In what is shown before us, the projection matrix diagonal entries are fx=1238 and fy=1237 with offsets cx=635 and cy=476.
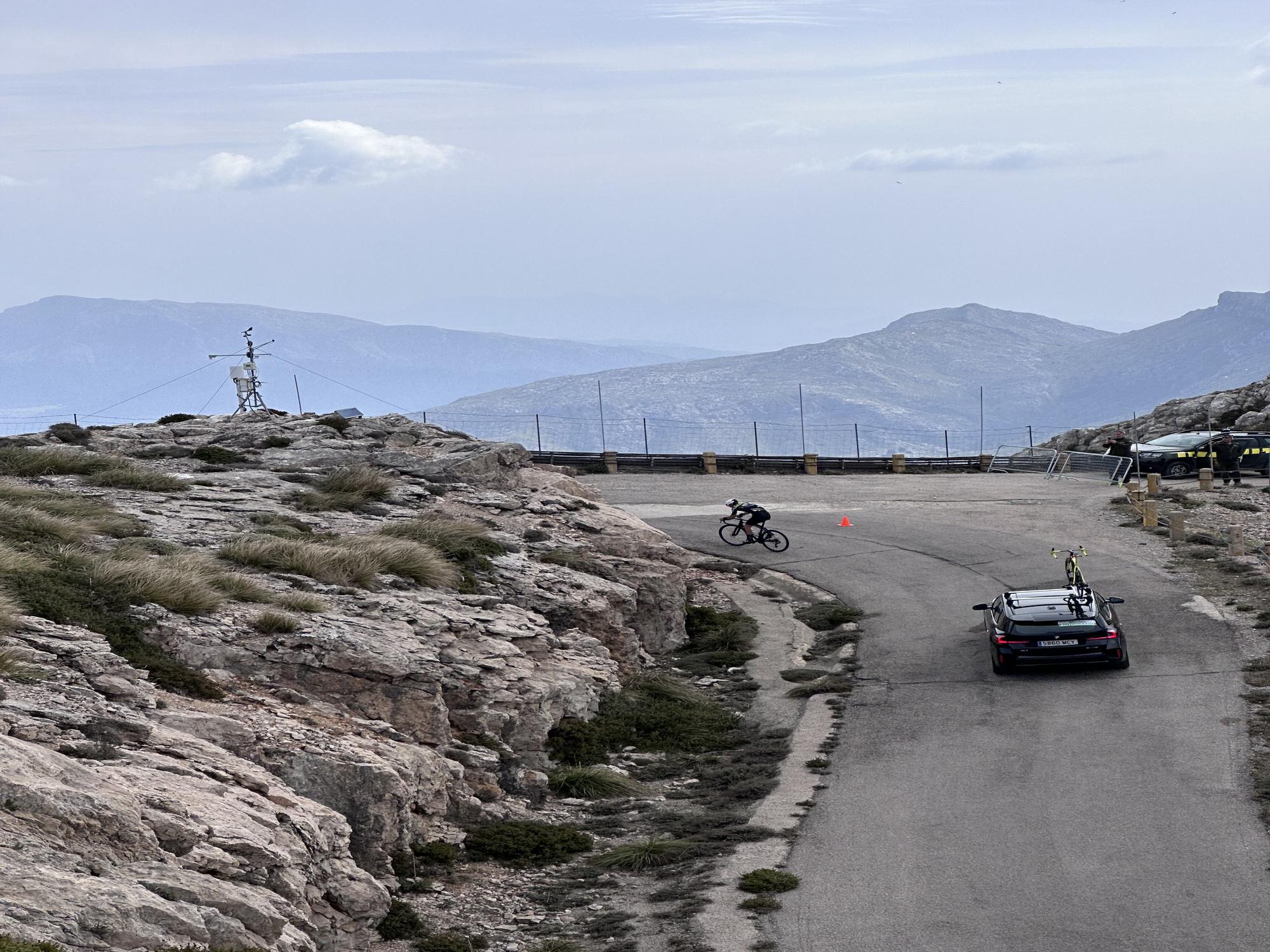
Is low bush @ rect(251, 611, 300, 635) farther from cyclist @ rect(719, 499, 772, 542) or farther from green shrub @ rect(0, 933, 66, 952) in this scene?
cyclist @ rect(719, 499, 772, 542)

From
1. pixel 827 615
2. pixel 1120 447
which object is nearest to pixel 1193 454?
pixel 1120 447

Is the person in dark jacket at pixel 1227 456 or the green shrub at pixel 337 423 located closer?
the green shrub at pixel 337 423

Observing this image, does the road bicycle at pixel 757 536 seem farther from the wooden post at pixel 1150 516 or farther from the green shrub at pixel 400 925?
the green shrub at pixel 400 925

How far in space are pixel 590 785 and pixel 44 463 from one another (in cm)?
1515

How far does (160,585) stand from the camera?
15828 millimetres

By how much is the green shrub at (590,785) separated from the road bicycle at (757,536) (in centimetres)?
1840

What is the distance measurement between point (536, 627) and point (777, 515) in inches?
857

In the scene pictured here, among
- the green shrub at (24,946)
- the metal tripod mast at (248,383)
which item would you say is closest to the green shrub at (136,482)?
the metal tripod mast at (248,383)

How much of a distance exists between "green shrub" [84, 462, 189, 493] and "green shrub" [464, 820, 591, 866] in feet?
42.6

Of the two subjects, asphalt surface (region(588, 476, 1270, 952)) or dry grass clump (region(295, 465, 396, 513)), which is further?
dry grass clump (region(295, 465, 396, 513))

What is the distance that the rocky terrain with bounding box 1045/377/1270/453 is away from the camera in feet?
190

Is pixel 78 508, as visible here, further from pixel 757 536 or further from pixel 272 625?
pixel 757 536

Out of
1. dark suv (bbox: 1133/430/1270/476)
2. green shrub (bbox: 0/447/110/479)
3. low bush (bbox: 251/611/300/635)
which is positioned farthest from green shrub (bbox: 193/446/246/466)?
dark suv (bbox: 1133/430/1270/476)

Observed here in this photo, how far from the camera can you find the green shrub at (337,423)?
3259 centimetres
